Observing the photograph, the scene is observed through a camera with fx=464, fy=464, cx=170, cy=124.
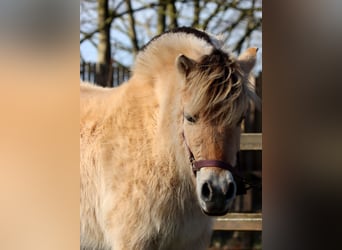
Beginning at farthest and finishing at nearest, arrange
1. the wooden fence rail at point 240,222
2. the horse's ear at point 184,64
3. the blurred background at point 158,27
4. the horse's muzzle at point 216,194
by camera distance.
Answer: the wooden fence rail at point 240,222
the blurred background at point 158,27
the horse's ear at point 184,64
the horse's muzzle at point 216,194

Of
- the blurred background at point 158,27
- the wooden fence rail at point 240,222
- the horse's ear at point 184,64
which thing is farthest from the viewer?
the wooden fence rail at point 240,222

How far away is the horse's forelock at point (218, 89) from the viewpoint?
5.13 ft

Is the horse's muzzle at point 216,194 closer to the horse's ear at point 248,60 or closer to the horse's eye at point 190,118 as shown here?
the horse's eye at point 190,118

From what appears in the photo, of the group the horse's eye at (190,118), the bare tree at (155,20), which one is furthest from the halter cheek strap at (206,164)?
the bare tree at (155,20)

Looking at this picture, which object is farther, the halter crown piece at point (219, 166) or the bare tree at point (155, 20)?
the bare tree at point (155, 20)

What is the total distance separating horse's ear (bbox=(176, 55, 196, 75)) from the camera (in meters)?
1.62

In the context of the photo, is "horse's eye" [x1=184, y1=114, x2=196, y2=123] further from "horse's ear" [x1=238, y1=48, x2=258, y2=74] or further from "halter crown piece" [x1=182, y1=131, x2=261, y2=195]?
"horse's ear" [x1=238, y1=48, x2=258, y2=74]

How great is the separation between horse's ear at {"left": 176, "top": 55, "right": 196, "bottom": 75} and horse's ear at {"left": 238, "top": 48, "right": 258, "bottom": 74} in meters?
0.18

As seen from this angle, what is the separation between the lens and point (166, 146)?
1.71 metres

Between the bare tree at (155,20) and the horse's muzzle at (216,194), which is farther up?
the bare tree at (155,20)

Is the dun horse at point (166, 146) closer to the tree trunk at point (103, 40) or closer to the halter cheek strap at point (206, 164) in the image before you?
the halter cheek strap at point (206, 164)

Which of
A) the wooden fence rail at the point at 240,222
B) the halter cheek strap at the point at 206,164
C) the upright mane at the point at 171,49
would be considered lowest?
the wooden fence rail at the point at 240,222

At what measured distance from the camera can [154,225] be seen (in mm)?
1697

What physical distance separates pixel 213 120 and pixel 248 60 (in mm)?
305
